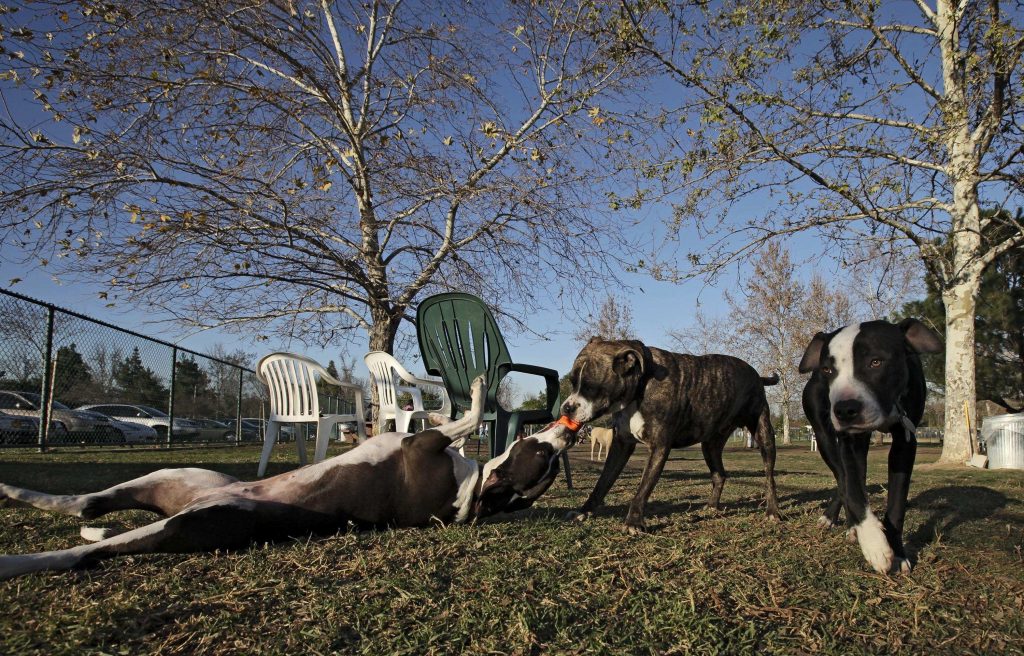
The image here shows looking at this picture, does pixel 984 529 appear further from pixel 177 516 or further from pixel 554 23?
pixel 554 23

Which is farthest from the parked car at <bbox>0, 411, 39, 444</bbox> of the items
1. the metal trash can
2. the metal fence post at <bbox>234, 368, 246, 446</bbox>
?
the metal trash can

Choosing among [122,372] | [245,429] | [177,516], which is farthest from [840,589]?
[245,429]

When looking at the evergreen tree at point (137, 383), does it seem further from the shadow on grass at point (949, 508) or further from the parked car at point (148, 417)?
the shadow on grass at point (949, 508)

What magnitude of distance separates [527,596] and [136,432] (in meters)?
14.8

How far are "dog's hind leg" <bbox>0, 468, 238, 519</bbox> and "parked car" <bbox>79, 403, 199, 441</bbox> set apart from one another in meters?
10.3

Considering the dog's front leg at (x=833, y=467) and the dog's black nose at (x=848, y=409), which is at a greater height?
the dog's black nose at (x=848, y=409)

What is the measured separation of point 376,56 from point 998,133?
34.0ft

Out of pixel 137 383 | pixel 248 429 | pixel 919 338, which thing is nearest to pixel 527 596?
pixel 919 338

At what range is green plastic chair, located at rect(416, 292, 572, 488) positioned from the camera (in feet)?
19.5

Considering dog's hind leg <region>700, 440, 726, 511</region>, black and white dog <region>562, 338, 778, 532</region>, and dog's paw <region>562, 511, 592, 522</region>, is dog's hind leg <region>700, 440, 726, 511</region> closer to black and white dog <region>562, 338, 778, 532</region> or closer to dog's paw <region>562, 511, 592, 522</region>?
black and white dog <region>562, 338, 778, 532</region>

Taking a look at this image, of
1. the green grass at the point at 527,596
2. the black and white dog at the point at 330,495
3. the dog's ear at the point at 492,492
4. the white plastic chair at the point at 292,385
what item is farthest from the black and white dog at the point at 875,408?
the white plastic chair at the point at 292,385

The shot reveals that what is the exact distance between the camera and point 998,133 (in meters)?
9.77

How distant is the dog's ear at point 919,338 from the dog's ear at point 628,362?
138 cm

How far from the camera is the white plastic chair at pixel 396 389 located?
6.68 metres
